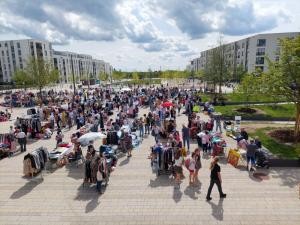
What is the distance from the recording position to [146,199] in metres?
9.56

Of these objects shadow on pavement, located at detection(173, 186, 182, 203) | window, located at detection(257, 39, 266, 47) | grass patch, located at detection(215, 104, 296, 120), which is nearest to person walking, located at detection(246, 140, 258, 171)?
shadow on pavement, located at detection(173, 186, 182, 203)

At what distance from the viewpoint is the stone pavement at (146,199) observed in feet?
27.4

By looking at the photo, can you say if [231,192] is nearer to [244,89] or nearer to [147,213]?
[147,213]

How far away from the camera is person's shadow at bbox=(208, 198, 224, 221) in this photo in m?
8.33

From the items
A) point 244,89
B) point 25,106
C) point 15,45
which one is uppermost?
point 15,45

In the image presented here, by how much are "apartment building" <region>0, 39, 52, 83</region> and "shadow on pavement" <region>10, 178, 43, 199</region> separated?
9990 cm

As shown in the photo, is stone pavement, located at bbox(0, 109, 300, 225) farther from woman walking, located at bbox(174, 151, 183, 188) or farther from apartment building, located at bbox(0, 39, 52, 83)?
apartment building, located at bbox(0, 39, 52, 83)

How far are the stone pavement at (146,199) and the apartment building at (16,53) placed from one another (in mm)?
100615

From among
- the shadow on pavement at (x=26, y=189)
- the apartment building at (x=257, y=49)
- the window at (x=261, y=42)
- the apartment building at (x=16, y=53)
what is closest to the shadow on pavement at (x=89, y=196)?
the shadow on pavement at (x=26, y=189)

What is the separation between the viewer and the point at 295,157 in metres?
13.0

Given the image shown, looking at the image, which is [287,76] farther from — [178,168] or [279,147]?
[178,168]

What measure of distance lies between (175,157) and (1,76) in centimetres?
11472

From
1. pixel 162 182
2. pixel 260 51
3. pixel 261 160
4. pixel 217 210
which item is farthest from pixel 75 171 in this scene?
pixel 260 51

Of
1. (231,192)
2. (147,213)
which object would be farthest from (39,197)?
(231,192)
